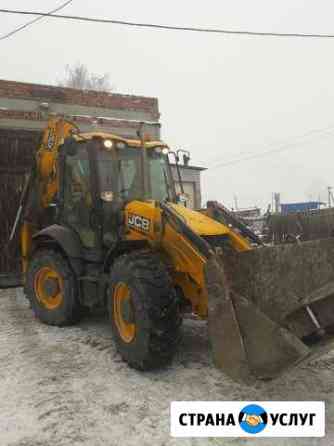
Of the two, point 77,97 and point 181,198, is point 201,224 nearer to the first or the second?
point 181,198

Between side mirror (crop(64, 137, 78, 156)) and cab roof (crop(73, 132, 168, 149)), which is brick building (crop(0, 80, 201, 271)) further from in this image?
side mirror (crop(64, 137, 78, 156))

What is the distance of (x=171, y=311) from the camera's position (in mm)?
4117

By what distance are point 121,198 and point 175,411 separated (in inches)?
105

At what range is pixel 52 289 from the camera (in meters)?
5.91

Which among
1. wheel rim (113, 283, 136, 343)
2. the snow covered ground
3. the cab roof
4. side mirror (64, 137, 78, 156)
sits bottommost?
the snow covered ground

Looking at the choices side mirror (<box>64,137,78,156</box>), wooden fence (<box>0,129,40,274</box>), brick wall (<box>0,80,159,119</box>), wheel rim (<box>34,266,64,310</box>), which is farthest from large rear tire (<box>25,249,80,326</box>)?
brick wall (<box>0,80,159,119</box>)

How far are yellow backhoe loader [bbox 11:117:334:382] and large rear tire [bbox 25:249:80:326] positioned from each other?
0.01m

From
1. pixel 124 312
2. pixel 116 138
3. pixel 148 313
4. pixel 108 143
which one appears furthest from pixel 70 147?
pixel 148 313

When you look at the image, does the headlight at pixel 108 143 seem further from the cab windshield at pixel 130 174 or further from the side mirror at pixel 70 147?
the side mirror at pixel 70 147

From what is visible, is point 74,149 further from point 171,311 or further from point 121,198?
point 171,311

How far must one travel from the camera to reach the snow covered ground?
125 inches

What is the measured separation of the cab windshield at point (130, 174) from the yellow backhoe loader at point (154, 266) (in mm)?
13

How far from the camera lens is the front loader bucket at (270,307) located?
3.25 meters

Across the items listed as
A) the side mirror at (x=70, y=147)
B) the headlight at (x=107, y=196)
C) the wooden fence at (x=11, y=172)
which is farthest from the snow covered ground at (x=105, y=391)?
the wooden fence at (x=11, y=172)
